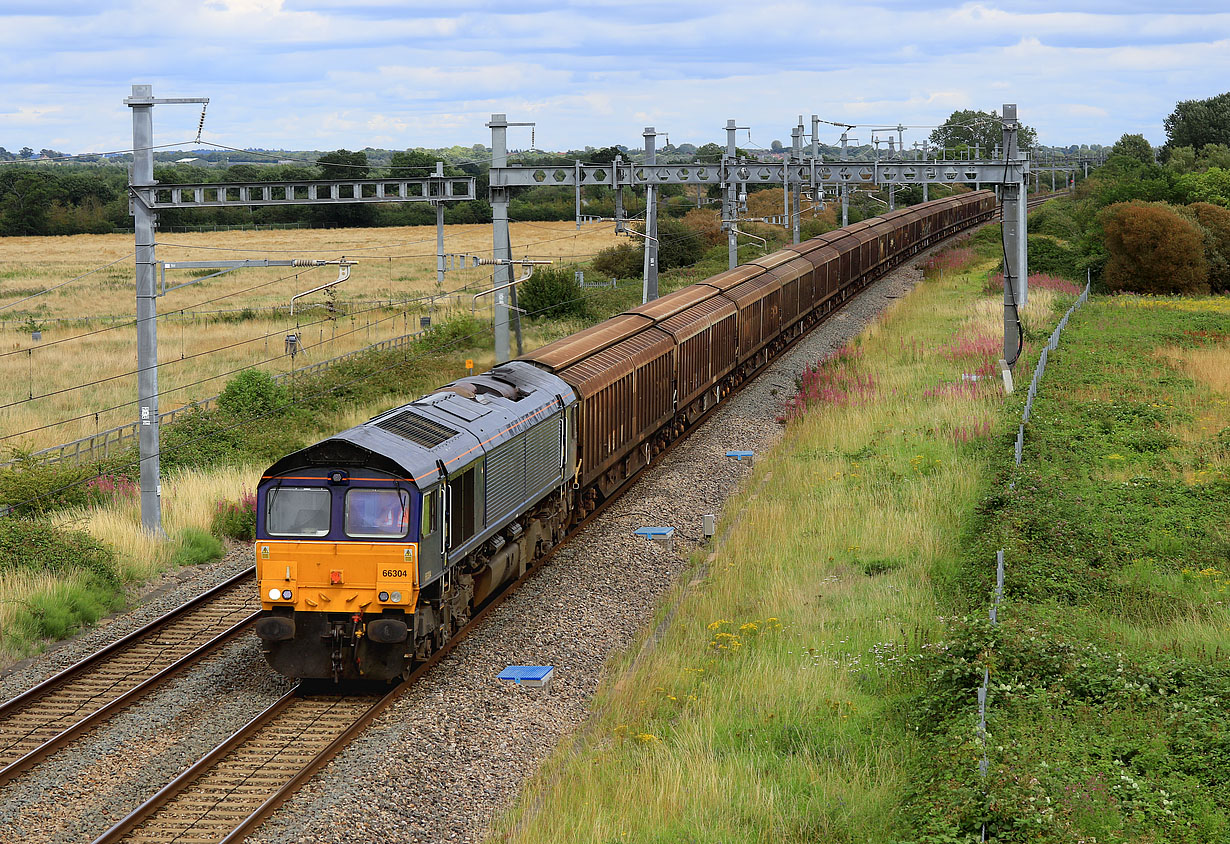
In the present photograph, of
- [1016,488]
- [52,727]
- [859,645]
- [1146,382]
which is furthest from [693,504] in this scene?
[1146,382]

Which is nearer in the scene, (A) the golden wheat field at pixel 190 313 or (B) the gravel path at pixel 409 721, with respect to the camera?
(B) the gravel path at pixel 409 721

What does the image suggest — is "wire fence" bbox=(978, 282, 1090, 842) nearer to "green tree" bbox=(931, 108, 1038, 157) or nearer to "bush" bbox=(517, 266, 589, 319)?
"bush" bbox=(517, 266, 589, 319)

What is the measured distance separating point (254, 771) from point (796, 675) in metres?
6.19

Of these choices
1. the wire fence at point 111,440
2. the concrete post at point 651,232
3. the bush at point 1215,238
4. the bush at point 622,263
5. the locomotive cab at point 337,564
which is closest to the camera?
the locomotive cab at point 337,564

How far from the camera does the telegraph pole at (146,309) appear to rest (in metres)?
20.2

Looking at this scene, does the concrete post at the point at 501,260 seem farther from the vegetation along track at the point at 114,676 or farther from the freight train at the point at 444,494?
the vegetation along track at the point at 114,676

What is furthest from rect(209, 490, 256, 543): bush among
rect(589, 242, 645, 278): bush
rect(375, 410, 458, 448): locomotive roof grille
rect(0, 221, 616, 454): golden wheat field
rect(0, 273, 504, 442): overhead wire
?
rect(589, 242, 645, 278): bush

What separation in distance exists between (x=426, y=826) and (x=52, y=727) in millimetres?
5291

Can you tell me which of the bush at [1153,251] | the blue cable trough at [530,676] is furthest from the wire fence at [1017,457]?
the blue cable trough at [530,676]

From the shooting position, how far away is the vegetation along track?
13156mm

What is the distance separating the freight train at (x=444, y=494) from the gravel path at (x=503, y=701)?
1.87 ft

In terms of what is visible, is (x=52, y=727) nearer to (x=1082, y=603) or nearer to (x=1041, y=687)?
(x=1041, y=687)

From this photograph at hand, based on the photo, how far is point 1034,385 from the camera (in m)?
31.2

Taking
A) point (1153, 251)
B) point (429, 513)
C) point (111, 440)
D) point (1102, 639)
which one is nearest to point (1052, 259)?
point (1153, 251)
